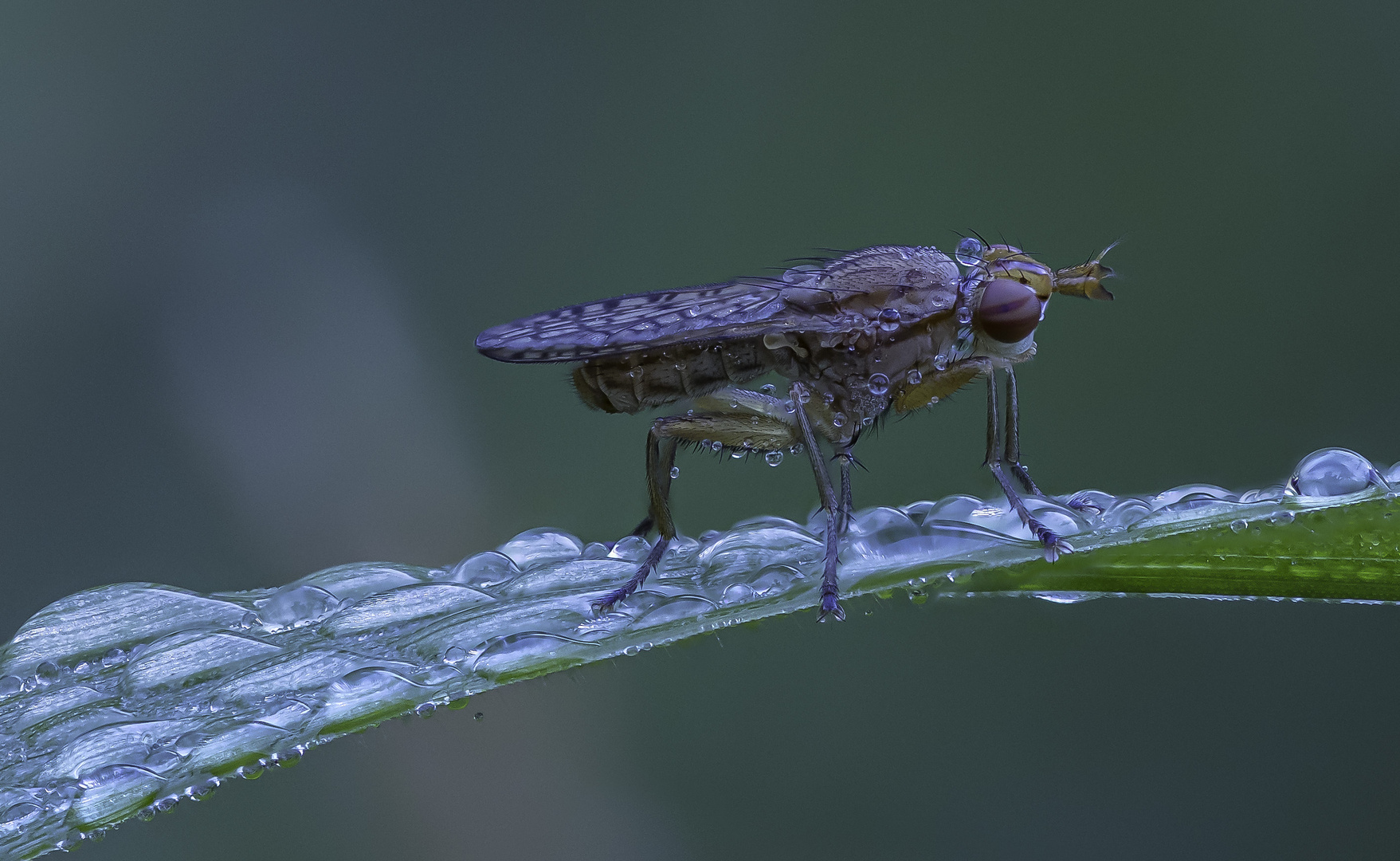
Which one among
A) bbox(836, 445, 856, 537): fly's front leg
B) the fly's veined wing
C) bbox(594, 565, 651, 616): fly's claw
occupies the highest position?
the fly's veined wing

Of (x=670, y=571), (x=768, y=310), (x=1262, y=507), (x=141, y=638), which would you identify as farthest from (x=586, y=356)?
(x=1262, y=507)

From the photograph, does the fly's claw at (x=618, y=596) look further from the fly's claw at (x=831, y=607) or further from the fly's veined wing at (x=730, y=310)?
the fly's veined wing at (x=730, y=310)

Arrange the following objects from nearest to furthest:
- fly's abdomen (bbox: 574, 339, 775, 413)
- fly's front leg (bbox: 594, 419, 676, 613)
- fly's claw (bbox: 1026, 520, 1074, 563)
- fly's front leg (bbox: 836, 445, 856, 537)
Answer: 1. fly's claw (bbox: 1026, 520, 1074, 563)
2. fly's front leg (bbox: 836, 445, 856, 537)
3. fly's front leg (bbox: 594, 419, 676, 613)
4. fly's abdomen (bbox: 574, 339, 775, 413)

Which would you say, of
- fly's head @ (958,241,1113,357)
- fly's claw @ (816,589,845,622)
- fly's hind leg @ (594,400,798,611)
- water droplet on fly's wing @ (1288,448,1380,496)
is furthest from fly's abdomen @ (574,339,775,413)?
water droplet on fly's wing @ (1288,448,1380,496)

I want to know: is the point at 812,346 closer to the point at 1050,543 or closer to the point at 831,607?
the point at 831,607

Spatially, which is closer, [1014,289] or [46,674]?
[46,674]

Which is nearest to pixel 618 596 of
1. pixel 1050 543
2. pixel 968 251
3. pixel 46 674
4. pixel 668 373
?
pixel 1050 543

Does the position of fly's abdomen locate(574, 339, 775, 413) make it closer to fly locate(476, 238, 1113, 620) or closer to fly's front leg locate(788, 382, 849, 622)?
fly locate(476, 238, 1113, 620)
